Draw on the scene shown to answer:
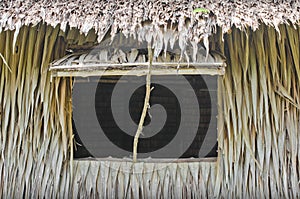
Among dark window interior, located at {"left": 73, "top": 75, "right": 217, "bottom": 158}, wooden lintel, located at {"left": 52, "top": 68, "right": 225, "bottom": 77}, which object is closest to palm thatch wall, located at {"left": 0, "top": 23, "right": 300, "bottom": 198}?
wooden lintel, located at {"left": 52, "top": 68, "right": 225, "bottom": 77}

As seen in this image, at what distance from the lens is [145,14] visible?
8.64 ft

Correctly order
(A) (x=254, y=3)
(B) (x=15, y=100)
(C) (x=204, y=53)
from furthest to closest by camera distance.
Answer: (B) (x=15, y=100) < (C) (x=204, y=53) < (A) (x=254, y=3)

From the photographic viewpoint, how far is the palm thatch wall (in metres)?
3.00

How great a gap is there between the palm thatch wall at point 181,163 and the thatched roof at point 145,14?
265 mm

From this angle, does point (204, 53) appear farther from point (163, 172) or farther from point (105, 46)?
point (163, 172)

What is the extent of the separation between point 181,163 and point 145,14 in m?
1.22

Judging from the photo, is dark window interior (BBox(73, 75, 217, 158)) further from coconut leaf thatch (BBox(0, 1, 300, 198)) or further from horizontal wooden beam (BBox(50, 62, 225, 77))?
horizontal wooden beam (BBox(50, 62, 225, 77))

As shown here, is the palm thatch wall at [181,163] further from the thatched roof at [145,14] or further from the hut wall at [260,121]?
the thatched roof at [145,14]

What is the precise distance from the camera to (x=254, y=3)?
2754 millimetres

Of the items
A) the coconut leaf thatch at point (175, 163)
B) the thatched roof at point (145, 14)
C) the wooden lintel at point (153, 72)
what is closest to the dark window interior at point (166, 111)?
the coconut leaf thatch at point (175, 163)

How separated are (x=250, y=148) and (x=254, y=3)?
1106 millimetres

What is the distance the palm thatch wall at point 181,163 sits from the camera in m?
3.00

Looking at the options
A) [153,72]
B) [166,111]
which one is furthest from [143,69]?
[166,111]

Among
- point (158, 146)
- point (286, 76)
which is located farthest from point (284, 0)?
point (158, 146)
